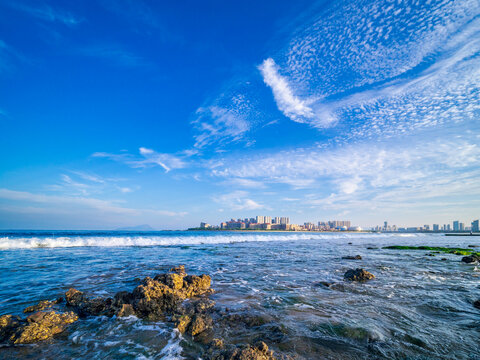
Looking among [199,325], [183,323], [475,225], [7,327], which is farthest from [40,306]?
[475,225]

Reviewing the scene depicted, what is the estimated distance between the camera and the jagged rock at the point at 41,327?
4922 millimetres

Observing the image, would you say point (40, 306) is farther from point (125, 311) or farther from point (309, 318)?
point (309, 318)

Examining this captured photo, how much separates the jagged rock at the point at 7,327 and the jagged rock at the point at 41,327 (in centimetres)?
23

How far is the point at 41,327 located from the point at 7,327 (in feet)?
2.62

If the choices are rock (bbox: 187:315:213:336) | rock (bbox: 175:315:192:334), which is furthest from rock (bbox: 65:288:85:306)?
rock (bbox: 187:315:213:336)

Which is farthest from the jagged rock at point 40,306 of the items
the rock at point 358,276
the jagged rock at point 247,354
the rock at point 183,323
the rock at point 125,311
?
the rock at point 358,276

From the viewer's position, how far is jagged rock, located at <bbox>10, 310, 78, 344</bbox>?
16.1 feet

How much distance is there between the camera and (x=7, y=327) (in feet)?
17.1

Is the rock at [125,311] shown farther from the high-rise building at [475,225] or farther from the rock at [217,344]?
the high-rise building at [475,225]

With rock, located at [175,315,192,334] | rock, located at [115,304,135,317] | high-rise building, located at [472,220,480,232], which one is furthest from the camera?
high-rise building, located at [472,220,480,232]

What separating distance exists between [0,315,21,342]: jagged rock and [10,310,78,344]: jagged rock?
0.23m

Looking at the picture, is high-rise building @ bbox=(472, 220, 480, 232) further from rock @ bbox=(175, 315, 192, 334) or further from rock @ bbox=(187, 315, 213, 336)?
rock @ bbox=(175, 315, 192, 334)

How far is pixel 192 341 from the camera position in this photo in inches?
196

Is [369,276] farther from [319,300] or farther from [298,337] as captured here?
[298,337]
